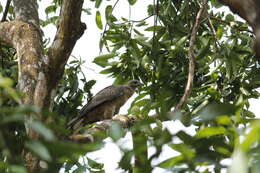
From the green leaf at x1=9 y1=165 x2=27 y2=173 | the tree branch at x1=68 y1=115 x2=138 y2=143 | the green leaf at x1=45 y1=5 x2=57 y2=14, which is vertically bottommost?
the green leaf at x1=9 y1=165 x2=27 y2=173

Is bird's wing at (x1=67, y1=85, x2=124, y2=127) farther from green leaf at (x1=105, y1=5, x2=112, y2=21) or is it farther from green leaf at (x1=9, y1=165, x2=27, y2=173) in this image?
green leaf at (x1=9, y1=165, x2=27, y2=173)

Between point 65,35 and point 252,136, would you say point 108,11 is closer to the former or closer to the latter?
point 65,35

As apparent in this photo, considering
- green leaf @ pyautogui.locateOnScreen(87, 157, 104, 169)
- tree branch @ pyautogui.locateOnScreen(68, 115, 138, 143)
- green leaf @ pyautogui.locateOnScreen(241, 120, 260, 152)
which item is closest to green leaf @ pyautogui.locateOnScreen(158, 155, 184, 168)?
green leaf @ pyautogui.locateOnScreen(241, 120, 260, 152)

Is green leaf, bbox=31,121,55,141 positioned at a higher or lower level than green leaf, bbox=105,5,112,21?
lower

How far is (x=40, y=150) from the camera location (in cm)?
142

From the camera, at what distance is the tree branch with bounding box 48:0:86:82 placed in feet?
14.0

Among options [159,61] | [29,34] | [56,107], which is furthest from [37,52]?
[159,61]

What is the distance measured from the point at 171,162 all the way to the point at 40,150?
499 millimetres

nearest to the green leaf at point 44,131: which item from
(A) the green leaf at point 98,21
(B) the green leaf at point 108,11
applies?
(B) the green leaf at point 108,11

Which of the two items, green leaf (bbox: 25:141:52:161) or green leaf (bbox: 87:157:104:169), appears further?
green leaf (bbox: 87:157:104:169)

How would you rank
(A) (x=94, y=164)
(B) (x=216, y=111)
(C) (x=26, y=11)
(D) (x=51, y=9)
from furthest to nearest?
(D) (x=51, y=9) < (C) (x=26, y=11) < (A) (x=94, y=164) < (B) (x=216, y=111)

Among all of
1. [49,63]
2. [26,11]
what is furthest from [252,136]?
[26,11]

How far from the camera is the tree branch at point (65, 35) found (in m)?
4.27

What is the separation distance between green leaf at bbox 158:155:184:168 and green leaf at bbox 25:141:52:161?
1.48ft
